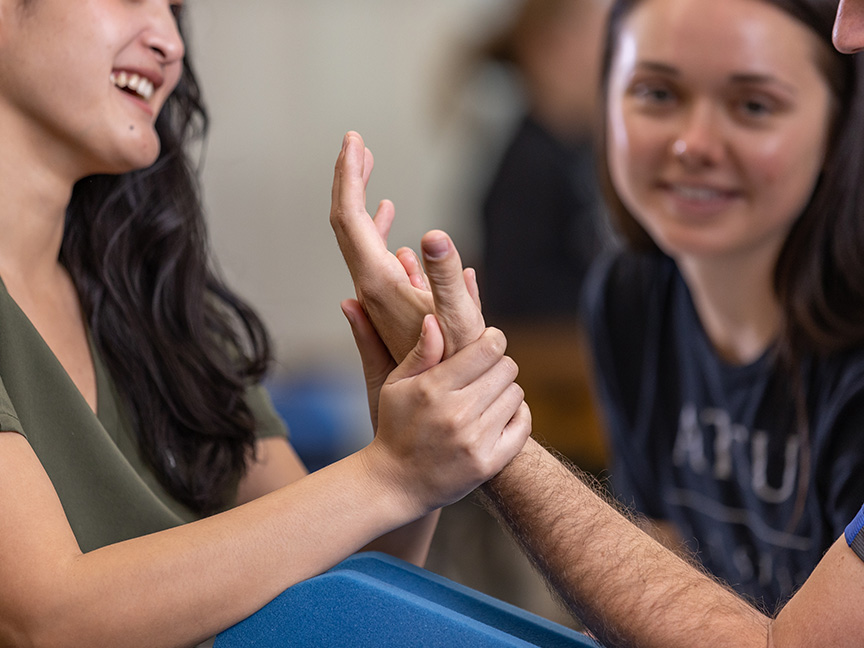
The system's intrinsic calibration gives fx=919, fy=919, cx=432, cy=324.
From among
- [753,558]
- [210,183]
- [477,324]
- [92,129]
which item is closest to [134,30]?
[92,129]

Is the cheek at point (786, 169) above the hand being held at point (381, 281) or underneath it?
above

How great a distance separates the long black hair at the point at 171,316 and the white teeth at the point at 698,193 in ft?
2.16

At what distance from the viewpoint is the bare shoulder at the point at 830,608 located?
79 centimetres

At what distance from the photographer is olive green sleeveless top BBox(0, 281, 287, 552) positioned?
3.11 ft

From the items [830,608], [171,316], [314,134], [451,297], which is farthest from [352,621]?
[314,134]

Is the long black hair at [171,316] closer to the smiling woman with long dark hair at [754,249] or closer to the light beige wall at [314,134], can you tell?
the smiling woman with long dark hair at [754,249]

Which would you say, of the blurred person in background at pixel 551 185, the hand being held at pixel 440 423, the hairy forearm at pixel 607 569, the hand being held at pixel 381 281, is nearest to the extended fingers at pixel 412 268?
the hand being held at pixel 381 281

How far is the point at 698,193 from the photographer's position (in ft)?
4.50

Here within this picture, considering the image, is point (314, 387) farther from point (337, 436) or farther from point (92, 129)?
point (92, 129)

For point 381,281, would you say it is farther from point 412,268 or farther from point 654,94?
point 654,94

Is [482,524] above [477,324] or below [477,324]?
below

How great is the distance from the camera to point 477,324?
3.01 feet

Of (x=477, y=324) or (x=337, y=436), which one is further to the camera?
(x=337, y=436)

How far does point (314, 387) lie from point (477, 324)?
2.59 metres
